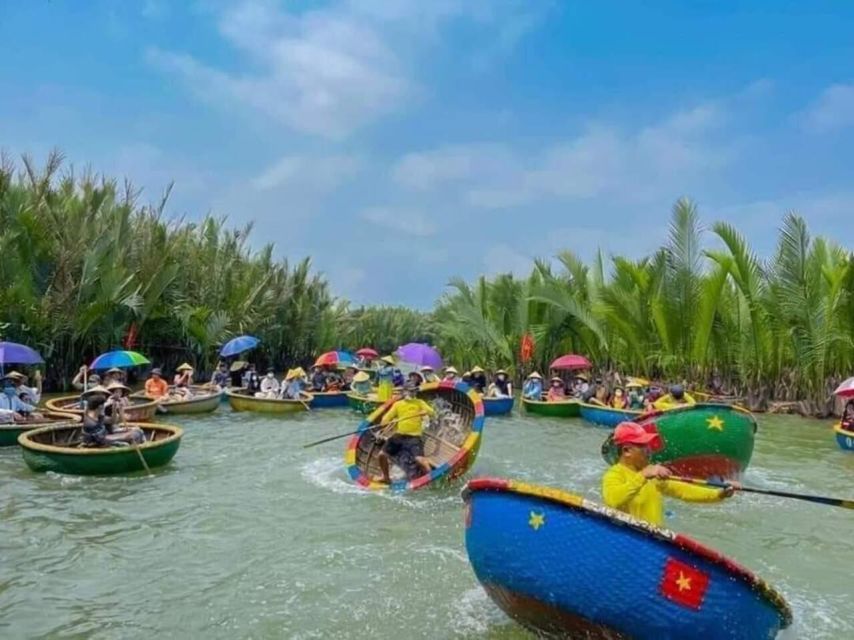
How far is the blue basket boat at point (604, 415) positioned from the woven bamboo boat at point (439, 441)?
5.83m

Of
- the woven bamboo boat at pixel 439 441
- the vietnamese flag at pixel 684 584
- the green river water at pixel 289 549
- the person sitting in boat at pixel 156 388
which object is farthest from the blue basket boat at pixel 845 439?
the person sitting in boat at pixel 156 388

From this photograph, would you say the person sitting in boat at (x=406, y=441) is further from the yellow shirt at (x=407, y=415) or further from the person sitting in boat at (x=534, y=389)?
the person sitting in boat at (x=534, y=389)

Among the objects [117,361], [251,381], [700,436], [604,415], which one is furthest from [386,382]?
[700,436]

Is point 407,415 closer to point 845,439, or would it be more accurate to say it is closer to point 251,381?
point 845,439

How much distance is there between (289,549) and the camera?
8406 millimetres

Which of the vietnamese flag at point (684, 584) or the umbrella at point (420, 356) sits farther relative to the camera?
the umbrella at point (420, 356)

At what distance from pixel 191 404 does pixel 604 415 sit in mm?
10033

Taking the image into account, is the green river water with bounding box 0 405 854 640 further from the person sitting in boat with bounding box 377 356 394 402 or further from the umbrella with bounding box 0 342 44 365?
the person sitting in boat with bounding box 377 356 394 402

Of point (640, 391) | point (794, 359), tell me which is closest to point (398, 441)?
point (640, 391)

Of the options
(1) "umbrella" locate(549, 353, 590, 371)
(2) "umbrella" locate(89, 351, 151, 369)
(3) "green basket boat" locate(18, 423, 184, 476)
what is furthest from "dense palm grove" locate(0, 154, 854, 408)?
(3) "green basket boat" locate(18, 423, 184, 476)

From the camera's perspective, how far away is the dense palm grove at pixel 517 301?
20.5 metres

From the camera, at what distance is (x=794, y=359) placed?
839 inches

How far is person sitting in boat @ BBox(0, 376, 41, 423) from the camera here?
13.9 m

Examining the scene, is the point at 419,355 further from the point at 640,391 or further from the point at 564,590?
the point at 564,590
